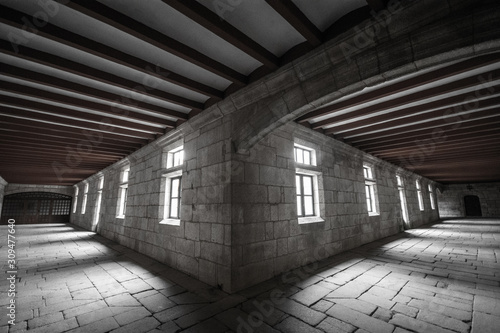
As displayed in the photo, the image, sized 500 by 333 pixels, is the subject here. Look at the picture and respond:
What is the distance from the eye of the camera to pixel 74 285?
9.62ft

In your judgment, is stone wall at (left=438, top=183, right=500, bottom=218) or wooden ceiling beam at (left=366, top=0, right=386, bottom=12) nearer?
wooden ceiling beam at (left=366, top=0, right=386, bottom=12)

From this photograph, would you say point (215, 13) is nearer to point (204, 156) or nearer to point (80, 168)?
point (204, 156)

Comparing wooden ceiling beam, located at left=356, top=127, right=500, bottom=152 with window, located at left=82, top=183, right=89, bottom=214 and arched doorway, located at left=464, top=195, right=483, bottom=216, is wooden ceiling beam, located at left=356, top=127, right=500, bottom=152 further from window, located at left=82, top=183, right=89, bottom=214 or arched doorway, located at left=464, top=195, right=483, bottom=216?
arched doorway, located at left=464, top=195, right=483, bottom=216

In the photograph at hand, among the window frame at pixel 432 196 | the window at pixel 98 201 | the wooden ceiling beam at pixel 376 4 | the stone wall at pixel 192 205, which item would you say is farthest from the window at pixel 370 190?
the window at pixel 98 201

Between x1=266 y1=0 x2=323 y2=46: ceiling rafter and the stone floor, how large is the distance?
270cm

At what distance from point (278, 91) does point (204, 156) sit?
63.1 inches

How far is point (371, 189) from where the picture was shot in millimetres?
6734

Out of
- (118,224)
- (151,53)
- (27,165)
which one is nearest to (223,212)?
(151,53)

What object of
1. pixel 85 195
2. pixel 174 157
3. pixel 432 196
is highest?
pixel 174 157

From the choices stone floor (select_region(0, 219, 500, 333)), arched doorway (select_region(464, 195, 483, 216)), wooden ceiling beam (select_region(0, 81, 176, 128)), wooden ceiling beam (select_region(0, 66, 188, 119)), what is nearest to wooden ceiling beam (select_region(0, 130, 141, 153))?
wooden ceiling beam (select_region(0, 81, 176, 128))

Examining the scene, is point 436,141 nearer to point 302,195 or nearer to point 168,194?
point 302,195

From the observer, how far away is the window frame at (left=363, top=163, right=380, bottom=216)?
6.46 metres

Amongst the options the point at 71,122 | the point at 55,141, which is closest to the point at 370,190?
the point at 71,122

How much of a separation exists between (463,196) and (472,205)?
3.06 feet
